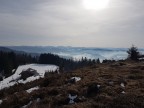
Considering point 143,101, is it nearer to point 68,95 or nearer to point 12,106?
point 68,95

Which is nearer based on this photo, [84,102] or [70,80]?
[84,102]

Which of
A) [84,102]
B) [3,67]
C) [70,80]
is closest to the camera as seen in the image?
[84,102]

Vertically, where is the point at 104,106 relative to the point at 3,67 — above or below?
above

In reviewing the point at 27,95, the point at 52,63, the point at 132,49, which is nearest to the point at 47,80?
the point at 27,95

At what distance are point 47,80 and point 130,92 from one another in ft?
37.1

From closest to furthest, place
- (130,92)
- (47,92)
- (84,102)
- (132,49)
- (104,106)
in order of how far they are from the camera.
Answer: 1. (104,106)
2. (84,102)
3. (130,92)
4. (47,92)
5. (132,49)

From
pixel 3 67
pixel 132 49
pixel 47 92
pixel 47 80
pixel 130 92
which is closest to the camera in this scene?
pixel 130 92

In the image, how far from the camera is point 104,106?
16250 mm

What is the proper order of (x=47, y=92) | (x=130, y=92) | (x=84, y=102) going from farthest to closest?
(x=47, y=92) → (x=130, y=92) → (x=84, y=102)

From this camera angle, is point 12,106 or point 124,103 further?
point 12,106

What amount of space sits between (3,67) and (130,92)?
410 feet

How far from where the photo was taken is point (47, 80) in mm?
27969

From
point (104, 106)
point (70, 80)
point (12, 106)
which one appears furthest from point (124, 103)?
point (70, 80)

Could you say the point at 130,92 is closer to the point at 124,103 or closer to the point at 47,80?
the point at 124,103
